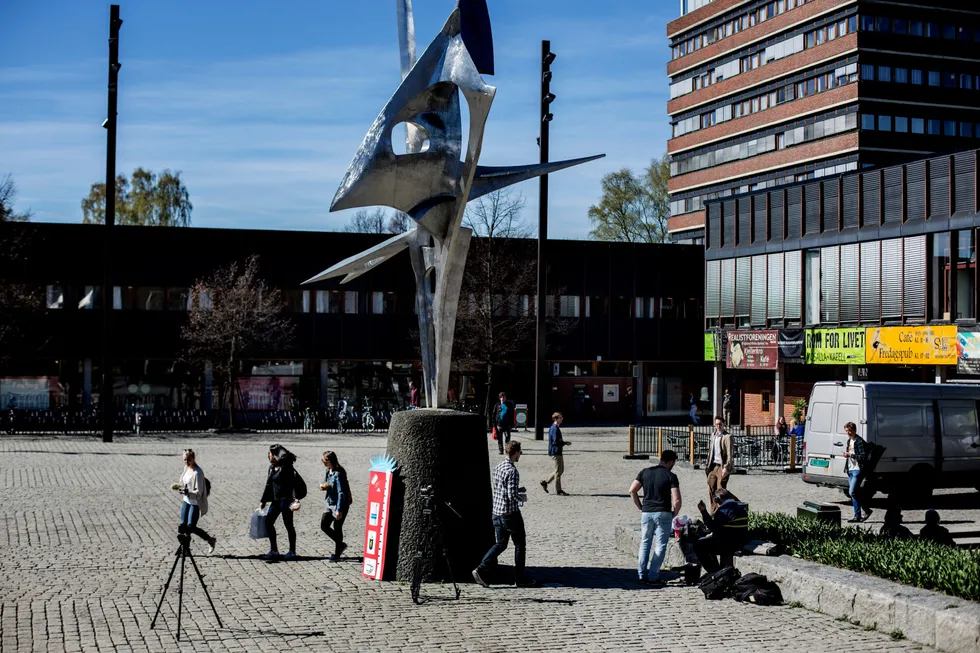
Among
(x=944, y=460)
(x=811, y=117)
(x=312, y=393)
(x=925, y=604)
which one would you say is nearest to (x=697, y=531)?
(x=925, y=604)

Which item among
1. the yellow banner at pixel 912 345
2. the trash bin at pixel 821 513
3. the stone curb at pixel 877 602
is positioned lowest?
the stone curb at pixel 877 602

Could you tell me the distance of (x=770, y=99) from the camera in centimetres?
7256

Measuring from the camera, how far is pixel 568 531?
17.9m

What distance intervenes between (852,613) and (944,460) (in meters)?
12.6

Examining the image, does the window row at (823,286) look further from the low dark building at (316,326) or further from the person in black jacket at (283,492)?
the person in black jacket at (283,492)

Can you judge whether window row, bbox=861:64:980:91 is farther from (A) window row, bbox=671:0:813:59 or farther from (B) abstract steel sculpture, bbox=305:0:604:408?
(B) abstract steel sculpture, bbox=305:0:604:408

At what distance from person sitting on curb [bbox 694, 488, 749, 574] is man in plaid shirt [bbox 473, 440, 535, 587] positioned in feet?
6.84

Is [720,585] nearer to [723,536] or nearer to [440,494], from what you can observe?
[723,536]

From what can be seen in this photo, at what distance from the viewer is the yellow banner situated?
117ft

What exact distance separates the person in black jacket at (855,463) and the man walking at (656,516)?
7.00 meters

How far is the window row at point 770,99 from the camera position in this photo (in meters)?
67.2

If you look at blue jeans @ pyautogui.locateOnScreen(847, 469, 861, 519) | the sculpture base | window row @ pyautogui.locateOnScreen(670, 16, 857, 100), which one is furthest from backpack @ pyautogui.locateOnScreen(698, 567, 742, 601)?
window row @ pyautogui.locateOnScreen(670, 16, 857, 100)

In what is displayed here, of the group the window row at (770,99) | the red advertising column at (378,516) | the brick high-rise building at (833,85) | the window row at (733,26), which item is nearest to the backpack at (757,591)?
the red advertising column at (378,516)

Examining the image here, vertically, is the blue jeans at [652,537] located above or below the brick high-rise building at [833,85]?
below
